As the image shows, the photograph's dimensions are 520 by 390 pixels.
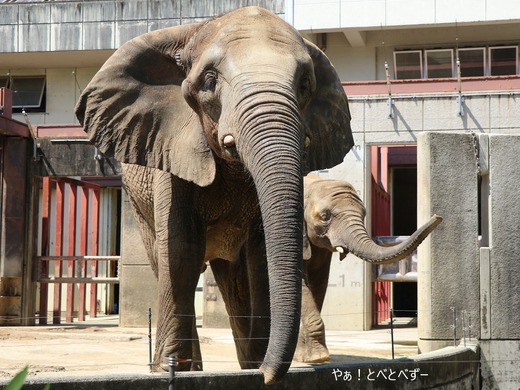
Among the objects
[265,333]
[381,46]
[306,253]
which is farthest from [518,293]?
[381,46]

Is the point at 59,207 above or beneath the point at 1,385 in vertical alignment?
above

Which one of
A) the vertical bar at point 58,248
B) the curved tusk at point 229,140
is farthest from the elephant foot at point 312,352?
the vertical bar at point 58,248

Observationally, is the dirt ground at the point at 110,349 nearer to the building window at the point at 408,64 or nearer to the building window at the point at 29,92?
the building window at the point at 408,64

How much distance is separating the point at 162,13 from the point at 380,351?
17.8 m

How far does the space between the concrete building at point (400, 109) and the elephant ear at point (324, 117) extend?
3.10 metres

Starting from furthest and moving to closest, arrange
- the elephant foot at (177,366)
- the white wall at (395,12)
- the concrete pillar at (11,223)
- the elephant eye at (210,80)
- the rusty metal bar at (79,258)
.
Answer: the white wall at (395,12), the rusty metal bar at (79,258), the concrete pillar at (11,223), the elephant foot at (177,366), the elephant eye at (210,80)

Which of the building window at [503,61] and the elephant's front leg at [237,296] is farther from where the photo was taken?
the building window at [503,61]

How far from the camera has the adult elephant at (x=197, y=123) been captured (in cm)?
579

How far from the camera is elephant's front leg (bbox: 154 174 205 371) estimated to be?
655 centimetres

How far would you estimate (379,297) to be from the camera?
2028 centimetres

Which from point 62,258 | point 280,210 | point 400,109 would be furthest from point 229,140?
point 62,258

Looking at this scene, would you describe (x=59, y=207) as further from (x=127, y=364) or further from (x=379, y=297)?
(x=127, y=364)

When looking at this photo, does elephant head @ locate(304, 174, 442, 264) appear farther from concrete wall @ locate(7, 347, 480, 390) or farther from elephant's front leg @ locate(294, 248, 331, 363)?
concrete wall @ locate(7, 347, 480, 390)

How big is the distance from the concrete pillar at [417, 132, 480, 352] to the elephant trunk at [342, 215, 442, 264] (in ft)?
2.05
